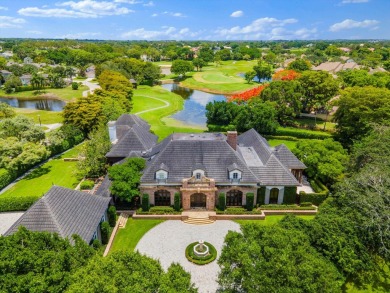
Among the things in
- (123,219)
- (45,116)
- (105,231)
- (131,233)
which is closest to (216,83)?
(45,116)

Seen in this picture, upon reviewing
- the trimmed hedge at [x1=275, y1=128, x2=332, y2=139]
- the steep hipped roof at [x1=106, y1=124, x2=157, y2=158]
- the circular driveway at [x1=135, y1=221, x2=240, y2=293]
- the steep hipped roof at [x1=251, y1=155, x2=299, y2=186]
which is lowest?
the circular driveway at [x1=135, y1=221, x2=240, y2=293]

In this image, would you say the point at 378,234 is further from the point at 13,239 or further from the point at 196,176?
the point at 13,239

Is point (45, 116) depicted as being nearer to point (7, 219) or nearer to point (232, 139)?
point (7, 219)

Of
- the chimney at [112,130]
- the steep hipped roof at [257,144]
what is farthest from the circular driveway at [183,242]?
the chimney at [112,130]

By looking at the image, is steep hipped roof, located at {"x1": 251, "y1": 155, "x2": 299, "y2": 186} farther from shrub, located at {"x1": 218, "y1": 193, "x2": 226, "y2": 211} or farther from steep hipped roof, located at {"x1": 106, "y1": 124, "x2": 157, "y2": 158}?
steep hipped roof, located at {"x1": 106, "y1": 124, "x2": 157, "y2": 158}

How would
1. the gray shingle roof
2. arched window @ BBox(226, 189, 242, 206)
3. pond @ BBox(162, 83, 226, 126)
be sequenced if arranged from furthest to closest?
pond @ BBox(162, 83, 226, 126), arched window @ BBox(226, 189, 242, 206), the gray shingle roof

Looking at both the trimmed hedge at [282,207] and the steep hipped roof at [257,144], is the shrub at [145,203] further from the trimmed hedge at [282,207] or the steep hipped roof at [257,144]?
the steep hipped roof at [257,144]

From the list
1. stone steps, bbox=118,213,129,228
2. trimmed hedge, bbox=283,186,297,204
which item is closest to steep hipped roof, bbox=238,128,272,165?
trimmed hedge, bbox=283,186,297,204
